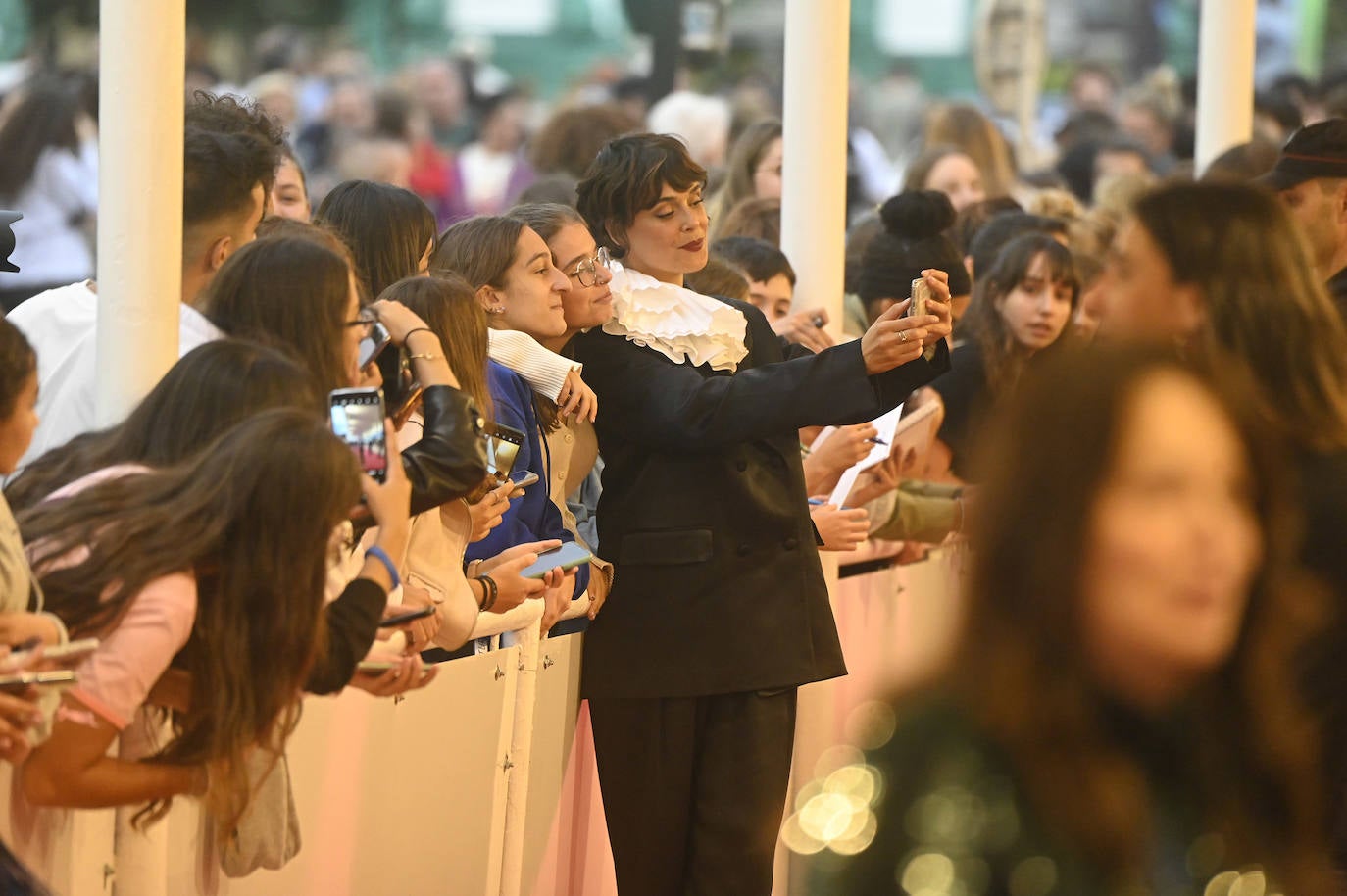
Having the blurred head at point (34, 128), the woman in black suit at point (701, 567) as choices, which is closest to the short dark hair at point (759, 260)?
the woman in black suit at point (701, 567)

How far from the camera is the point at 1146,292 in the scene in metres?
2.67

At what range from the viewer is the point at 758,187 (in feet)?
22.4

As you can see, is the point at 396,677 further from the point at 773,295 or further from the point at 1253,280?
the point at 773,295

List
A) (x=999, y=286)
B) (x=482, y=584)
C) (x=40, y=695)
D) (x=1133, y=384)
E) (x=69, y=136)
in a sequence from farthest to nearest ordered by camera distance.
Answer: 1. (x=69, y=136)
2. (x=999, y=286)
3. (x=482, y=584)
4. (x=40, y=695)
5. (x=1133, y=384)

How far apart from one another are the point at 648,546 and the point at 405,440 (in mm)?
588

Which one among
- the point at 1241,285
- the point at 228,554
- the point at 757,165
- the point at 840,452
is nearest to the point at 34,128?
the point at 757,165

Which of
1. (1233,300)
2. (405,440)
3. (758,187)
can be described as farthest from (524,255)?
(758,187)

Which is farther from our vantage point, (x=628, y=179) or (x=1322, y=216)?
(x=1322, y=216)

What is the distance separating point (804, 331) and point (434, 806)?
66.9 inches

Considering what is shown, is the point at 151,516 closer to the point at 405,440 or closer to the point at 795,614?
the point at 405,440

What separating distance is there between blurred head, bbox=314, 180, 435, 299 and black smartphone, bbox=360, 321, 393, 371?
0.63 m

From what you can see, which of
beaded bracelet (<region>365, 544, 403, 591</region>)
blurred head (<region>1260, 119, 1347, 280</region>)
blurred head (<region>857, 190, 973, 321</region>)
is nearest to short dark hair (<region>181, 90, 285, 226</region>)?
beaded bracelet (<region>365, 544, 403, 591</region>)

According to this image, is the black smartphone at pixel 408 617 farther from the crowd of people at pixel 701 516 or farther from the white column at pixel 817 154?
the white column at pixel 817 154

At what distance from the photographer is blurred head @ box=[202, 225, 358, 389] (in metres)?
3.30
